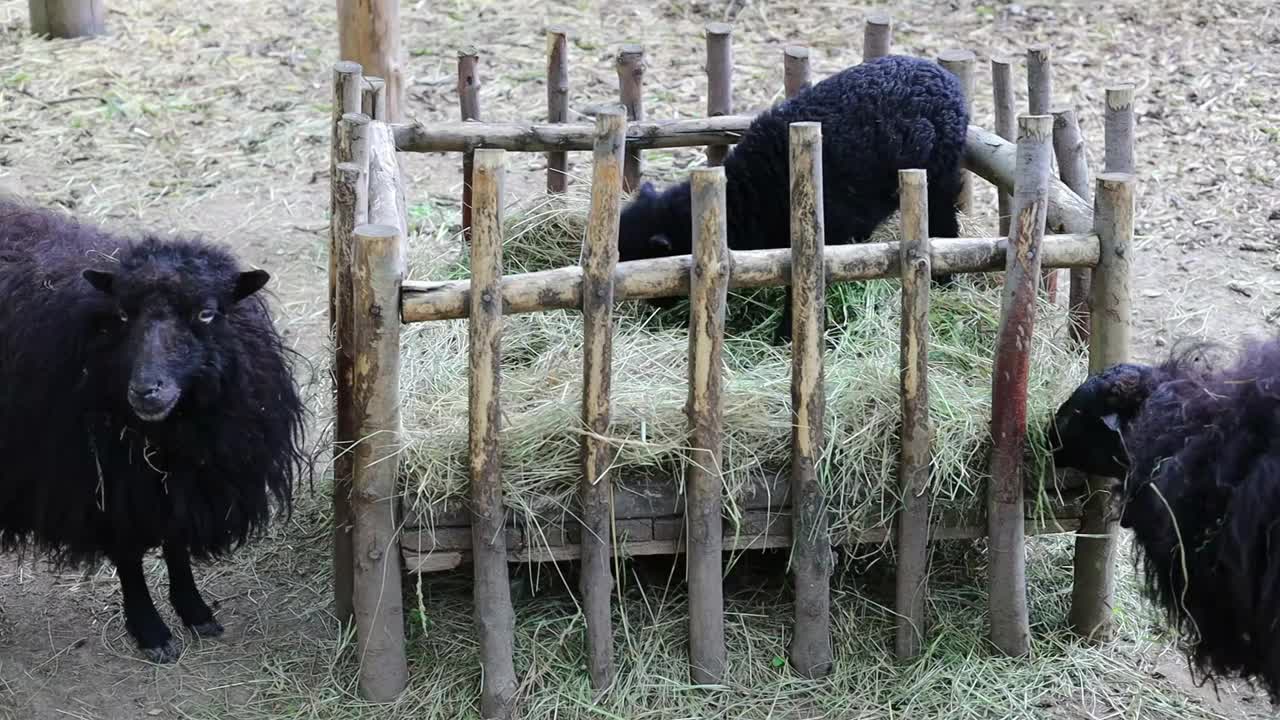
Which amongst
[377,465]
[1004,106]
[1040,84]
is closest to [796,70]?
[1004,106]

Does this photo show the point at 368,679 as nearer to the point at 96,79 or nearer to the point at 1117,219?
the point at 1117,219

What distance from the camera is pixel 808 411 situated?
441cm

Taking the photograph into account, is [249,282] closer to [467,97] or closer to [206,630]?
[206,630]

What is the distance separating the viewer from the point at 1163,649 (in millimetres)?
4848

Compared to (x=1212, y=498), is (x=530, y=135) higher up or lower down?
higher up

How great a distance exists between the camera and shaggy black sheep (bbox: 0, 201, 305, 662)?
429 centimetres

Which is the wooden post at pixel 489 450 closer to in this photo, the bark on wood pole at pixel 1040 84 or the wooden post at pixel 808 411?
the wooden post at pixel 808 411

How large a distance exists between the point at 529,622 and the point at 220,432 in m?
1.22

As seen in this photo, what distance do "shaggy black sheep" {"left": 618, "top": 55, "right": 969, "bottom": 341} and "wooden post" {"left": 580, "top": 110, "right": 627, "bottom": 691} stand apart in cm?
183

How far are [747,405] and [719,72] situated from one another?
93.0 inches

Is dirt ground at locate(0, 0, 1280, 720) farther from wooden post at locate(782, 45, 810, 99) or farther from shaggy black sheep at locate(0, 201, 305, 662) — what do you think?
wooden post at locate(782, 45, 810, 99)

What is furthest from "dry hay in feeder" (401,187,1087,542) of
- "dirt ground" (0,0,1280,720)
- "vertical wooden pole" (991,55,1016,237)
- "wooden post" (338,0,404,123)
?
"wooden post" (338,0,404,123)

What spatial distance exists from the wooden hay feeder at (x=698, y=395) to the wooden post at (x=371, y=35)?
3.27 metres

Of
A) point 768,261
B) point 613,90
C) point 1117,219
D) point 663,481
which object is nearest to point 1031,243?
point 1117,219
